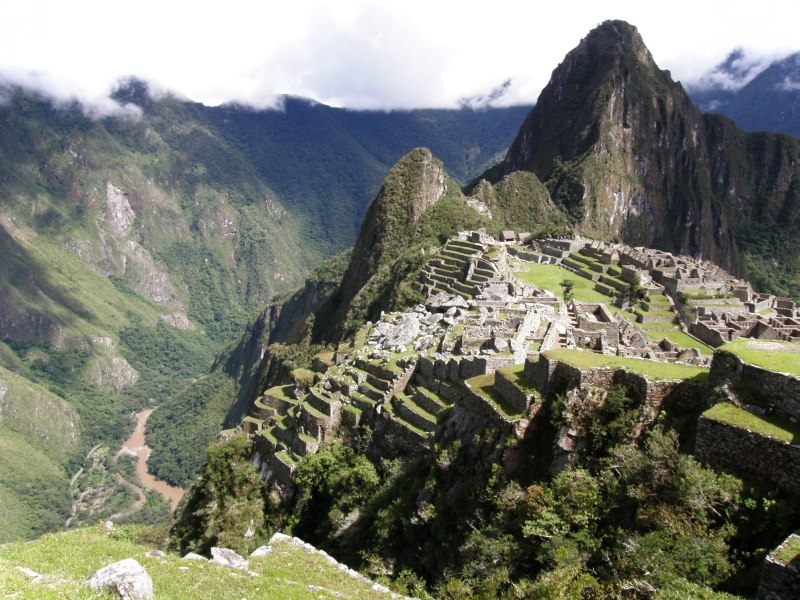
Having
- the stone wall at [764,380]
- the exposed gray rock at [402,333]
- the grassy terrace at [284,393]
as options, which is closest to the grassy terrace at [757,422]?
the stone wall at [764,380]

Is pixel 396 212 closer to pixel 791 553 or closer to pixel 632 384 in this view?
pixel 632 384

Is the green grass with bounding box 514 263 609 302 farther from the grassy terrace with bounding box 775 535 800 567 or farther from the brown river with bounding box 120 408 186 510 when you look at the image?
the brown river with bounding box 120 408 186 510

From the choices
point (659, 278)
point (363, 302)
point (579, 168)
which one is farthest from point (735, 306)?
point (579, 168)

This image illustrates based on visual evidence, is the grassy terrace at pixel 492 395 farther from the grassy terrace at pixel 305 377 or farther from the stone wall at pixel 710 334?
the stone wall at pixel 710 334

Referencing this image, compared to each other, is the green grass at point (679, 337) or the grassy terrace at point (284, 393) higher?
the green grass at point (679, 337)

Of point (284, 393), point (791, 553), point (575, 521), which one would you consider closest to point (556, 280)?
point (284, 393)

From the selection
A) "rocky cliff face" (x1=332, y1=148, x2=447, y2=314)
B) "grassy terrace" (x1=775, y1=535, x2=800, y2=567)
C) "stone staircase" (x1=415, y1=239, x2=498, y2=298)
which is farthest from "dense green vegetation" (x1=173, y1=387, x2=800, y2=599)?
"rocky cliff face" (x1=332, y1=148, x2=447, y2=314)
